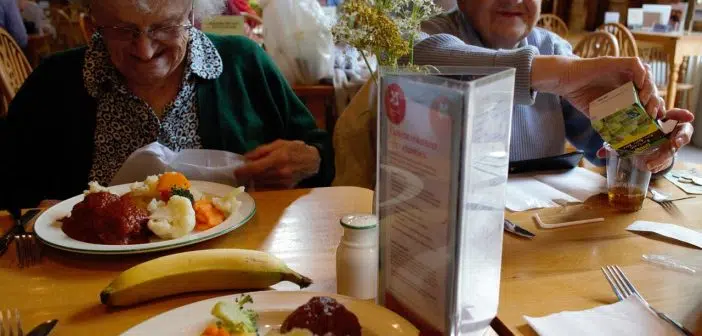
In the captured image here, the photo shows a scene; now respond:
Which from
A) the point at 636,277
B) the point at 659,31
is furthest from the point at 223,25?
the point at 659,31

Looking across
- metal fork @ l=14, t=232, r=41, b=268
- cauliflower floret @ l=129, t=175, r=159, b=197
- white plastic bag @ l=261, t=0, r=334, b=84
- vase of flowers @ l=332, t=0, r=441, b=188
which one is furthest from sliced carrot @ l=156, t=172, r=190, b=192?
white plastic bag @ l=261, t=0, r=334, b=84

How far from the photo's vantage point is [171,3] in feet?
4.56

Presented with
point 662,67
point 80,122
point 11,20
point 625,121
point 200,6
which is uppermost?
point 200,6

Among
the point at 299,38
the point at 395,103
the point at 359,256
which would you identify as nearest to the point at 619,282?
the point at 359,256

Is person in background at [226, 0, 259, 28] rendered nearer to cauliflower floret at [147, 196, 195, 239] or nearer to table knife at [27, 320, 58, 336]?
cauliflower floret at [147, 196, 195, 239]

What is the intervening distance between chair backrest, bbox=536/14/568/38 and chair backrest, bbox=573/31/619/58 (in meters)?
2.50

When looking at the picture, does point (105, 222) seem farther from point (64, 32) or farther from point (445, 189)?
point (64, 32)

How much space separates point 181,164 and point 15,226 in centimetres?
39

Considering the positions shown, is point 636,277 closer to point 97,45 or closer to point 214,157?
point 214,157

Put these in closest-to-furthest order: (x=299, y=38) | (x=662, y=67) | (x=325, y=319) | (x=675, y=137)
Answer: (x=325, y=319) < (x=675, y=137) < (x=299, y=38) < (x=662, y=67)

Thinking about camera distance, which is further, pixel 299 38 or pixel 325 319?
pixel 299 38

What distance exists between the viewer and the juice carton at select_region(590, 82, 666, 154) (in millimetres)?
972

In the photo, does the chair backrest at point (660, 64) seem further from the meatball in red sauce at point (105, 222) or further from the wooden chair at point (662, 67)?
the meatball in red sauce at point (105, 222)

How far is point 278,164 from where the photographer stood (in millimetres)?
1392
